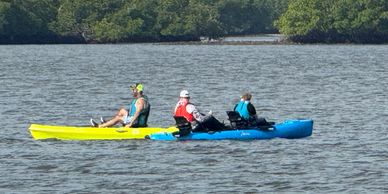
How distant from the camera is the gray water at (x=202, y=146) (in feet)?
99.5

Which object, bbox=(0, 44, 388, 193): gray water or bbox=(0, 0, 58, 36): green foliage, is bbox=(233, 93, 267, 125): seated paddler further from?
bbox=(0, 0, 58, 36): green foliage

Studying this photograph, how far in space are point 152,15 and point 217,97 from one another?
138m

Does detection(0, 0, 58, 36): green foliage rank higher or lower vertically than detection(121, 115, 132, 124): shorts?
lower

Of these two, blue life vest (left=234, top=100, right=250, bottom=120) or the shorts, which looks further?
the shorts

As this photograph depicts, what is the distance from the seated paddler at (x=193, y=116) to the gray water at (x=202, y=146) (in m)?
0.57

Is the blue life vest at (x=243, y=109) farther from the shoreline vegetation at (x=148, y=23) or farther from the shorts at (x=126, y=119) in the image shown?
the shoreline vegetation at (x=148, y=23)

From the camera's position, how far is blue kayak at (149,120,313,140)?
38000mm

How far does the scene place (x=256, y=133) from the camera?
126ft

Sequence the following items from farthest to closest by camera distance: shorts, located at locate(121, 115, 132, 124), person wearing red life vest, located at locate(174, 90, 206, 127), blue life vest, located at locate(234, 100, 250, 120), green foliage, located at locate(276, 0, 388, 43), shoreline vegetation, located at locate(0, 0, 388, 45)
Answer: shoreline vegetation, located at locate(0, 0, 388, 45)
green foliage, located at locate(276, 0, 388, 43)
shorts, located at locate(121, 115, 132, 124)
blue life vest, located at locate(234, 100, 250, 120)
person wearing red life vest, located at locate(174, 90, 206, 127)

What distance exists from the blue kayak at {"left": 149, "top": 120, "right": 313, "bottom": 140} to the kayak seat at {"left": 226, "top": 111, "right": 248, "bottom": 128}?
0.63 feet

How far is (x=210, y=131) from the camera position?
125 ft

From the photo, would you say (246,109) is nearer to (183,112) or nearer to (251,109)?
(251,109)

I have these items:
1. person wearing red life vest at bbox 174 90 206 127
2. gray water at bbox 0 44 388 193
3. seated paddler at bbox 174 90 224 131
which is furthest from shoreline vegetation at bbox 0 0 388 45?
person wearing red life vest at bbox 174 90 206 127

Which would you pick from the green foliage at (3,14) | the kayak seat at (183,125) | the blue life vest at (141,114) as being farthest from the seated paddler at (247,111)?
the green foliage at (3,14)
